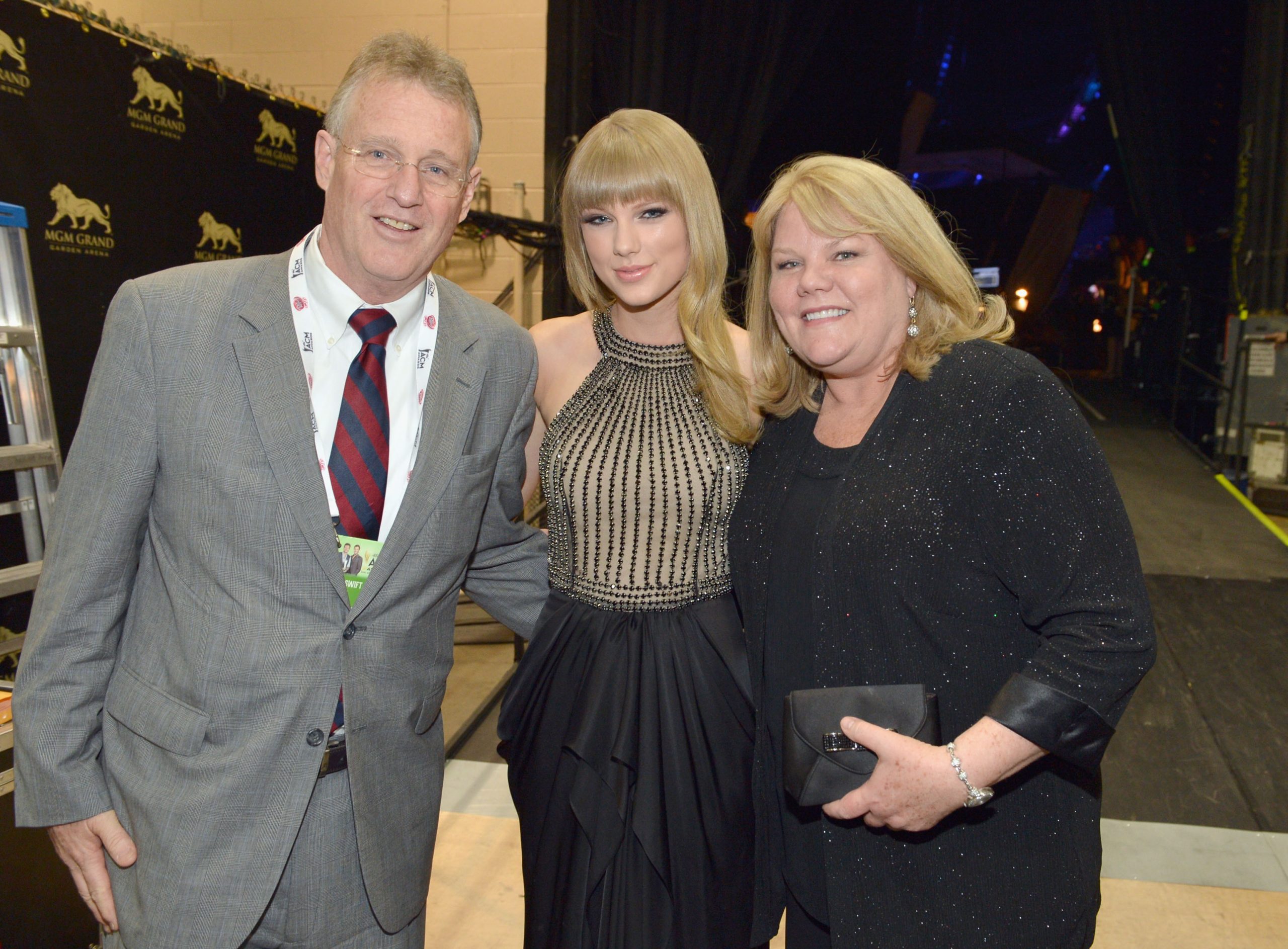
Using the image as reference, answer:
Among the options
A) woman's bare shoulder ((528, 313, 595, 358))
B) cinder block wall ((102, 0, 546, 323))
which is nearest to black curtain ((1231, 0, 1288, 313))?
cinder block wall ((102, 0, 546, 323))

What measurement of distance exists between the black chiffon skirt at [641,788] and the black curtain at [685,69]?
147 inches

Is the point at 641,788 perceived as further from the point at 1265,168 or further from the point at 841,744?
the point at 1265,168

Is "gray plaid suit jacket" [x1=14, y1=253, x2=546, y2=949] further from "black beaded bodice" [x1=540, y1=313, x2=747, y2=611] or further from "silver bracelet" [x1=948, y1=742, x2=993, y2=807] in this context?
"silver bracelet" [x1=948, y1=742, x2=993, y2=807]

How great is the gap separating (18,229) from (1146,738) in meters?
4.24

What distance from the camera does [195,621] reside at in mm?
1234

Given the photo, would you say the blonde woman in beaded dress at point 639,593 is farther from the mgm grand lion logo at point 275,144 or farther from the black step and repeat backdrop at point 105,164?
the mgm grand lion logo at point 275,144

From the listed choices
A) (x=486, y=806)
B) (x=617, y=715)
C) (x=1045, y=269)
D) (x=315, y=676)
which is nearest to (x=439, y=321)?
(x=315, y=676)

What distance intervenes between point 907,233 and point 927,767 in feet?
2.59

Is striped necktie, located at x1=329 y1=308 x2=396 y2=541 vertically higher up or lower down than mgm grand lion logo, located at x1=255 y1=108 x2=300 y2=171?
lower down

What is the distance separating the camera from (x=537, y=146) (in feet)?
17.9

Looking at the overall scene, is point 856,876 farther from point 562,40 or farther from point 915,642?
point 562,40

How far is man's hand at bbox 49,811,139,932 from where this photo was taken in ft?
4.10

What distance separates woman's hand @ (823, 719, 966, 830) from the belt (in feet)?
2.42

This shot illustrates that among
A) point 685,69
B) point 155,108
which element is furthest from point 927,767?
point 685,69
